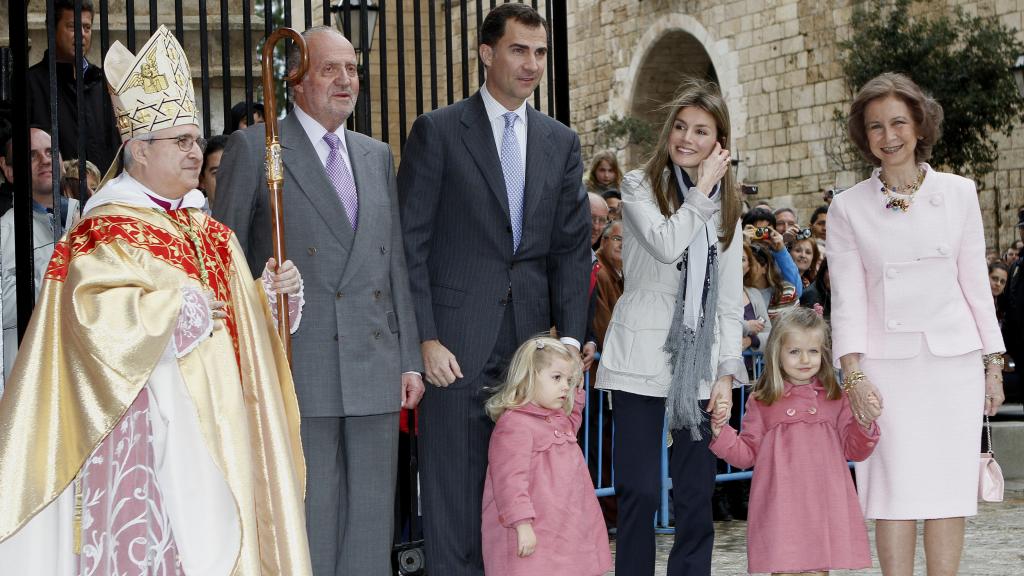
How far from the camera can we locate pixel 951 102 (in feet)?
49.2

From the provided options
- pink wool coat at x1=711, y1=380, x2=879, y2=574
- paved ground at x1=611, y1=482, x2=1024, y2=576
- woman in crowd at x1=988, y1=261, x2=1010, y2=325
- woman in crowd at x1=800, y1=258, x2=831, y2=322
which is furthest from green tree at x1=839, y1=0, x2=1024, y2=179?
pink wool coat at x1=711, y1=380, x2=879, y2=574

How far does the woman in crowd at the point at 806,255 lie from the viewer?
8539 millimetres

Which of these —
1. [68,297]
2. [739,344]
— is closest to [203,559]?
[68,297]

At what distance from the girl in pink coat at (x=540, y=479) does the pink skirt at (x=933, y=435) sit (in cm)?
102

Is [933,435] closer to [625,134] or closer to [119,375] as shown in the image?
[119,375]

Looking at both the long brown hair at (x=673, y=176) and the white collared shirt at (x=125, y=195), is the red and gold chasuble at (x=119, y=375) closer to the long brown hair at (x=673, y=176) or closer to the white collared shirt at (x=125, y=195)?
the white collared shirt at (x=125, y=195)

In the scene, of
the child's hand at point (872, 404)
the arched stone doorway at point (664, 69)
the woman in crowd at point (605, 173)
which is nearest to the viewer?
the child's hand at point (872, 404)

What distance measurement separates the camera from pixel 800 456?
14.8 feet

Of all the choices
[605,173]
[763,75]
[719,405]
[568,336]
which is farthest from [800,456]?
[763,75]

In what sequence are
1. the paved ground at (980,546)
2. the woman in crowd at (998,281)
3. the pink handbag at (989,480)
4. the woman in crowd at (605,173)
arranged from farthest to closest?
1. the woman in crowd at (998,281)
2. the woman in crowd at (605,173)
3. the paved ground at (980,546)
4. the pink handbag at (989,480)

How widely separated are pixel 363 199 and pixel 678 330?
1108mm

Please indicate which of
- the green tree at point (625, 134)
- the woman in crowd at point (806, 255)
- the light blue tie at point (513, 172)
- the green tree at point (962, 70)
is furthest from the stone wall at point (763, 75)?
the light blue tie at point (513, 172)

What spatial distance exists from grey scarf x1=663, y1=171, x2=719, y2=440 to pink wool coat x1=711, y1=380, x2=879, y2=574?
0.74 ft

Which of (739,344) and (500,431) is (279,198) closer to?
(500,431)
